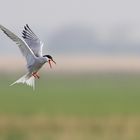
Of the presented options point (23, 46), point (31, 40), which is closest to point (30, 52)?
point (23, 46)

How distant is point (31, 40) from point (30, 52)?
1.71 feet

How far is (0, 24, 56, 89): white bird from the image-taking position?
5691mm

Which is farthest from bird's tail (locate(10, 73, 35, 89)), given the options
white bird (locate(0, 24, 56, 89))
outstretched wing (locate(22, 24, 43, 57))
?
outstretched wing (locate(22, 24, 43, 57))

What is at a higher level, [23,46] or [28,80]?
[23,46]

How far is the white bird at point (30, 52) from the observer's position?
569cm

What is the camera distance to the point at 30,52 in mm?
6027

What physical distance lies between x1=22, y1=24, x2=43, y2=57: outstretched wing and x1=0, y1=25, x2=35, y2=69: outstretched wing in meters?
0.19

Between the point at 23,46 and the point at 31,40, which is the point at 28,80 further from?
the point at 31,40

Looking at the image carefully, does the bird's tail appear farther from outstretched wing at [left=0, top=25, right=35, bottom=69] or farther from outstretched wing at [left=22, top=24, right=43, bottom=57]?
outstretched wing at [left=22, top=24, right=43, bottom=57]

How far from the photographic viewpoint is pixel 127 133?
17.6m

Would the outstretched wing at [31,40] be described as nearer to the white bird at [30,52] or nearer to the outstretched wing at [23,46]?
the white bird at [30,52]

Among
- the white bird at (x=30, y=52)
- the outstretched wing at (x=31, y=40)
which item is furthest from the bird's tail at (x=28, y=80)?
the outstretched wing at (x=31, y=40)

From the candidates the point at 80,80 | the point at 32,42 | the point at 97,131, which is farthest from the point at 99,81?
the point at 32,42

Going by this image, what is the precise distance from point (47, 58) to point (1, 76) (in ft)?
170
